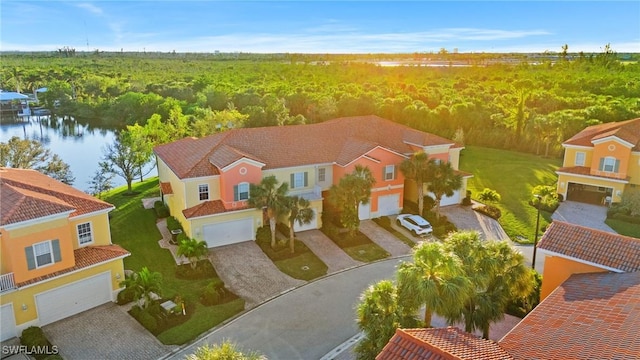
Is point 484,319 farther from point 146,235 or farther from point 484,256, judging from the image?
point 146,235

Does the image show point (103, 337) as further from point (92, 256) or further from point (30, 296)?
point (92, 256)

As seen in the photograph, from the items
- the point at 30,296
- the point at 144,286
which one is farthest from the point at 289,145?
the point at 30,296

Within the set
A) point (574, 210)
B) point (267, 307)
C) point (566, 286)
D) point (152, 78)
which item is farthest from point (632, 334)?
point (152, 78)

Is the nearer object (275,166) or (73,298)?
(73,298)

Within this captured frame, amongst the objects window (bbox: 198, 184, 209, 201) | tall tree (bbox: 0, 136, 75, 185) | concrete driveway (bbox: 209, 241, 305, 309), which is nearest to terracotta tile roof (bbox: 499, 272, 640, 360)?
concrete driveway (bbox: 209, 241, 305, 309)

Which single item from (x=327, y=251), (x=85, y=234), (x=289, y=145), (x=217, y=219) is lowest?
(x=327, y=251)

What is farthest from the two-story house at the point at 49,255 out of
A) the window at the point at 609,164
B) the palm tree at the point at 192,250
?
the window at the point at 609,164

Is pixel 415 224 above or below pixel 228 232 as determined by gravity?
below
